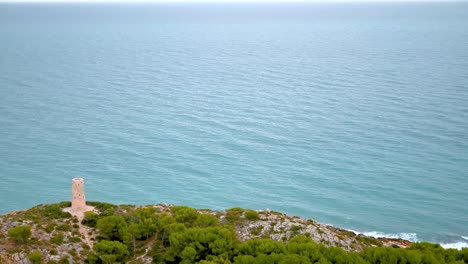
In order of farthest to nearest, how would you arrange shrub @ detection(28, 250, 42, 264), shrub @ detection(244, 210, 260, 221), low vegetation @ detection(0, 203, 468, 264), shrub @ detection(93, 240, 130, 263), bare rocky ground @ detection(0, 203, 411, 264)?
shrub @ detection(244, 210, 260, 221)
shrub @ detection(93, 240, 130, 263)
bare rocky ground @ detection(0, 203, 411, 264)
low vegetation @ detection(0, 203, 468, 264)
shrub @ detection(28, 250, 42, 264)

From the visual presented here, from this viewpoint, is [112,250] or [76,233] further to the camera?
[76,233]

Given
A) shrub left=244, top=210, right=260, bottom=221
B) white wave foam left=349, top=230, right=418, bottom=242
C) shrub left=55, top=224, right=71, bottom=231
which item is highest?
shrub left=244, top=210, right=260, bottom=221

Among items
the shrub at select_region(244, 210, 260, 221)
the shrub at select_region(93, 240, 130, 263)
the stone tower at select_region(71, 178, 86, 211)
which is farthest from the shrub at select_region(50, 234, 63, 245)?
the shrub at select_region(244, 210, 260, 221)

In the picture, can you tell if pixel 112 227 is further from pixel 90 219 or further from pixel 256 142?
A: pixel 256 142

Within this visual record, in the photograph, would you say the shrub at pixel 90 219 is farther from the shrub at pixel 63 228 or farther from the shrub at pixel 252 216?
the shrub at pixel 252 216

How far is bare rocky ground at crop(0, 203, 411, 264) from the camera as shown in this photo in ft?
167

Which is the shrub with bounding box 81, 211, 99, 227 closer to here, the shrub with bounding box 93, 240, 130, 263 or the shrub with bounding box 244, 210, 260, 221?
the shrub with bounding box 93, 240, 130, 263

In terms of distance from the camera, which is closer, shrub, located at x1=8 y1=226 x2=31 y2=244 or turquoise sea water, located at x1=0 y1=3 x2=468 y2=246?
shrub, located at x1=8 y1=226 x2=31 y2=244

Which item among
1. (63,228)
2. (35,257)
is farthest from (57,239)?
(35,257)

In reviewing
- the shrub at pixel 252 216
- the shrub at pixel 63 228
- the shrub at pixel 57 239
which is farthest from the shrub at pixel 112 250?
the shrub at pixel 252 216

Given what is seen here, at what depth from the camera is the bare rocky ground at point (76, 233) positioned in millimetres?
50781

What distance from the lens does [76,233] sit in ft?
179

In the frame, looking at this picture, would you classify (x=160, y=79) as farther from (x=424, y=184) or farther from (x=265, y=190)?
(x=424, y=184)

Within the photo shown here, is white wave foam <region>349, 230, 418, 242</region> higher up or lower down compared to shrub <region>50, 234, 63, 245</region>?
lower down
